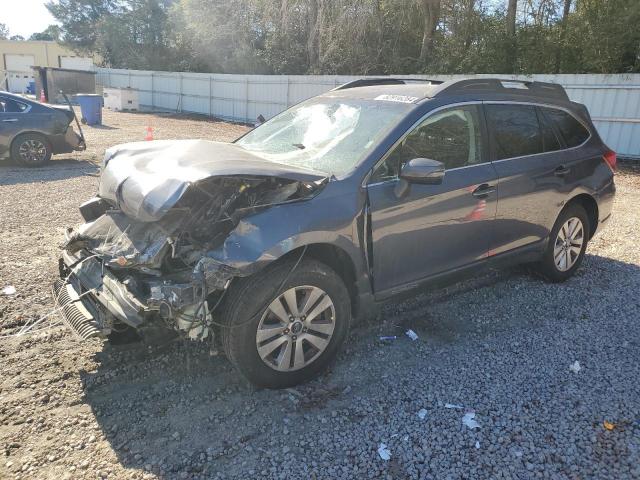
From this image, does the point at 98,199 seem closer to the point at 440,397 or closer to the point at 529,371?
the point at 440,397

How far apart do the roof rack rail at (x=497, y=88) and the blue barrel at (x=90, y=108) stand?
18.4 metres

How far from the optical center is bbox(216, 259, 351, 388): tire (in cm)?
301

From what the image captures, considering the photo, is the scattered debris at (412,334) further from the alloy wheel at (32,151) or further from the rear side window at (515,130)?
the alloy wheel at (32,151)

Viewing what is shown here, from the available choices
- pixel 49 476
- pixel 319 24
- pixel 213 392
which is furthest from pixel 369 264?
pixel 319 24

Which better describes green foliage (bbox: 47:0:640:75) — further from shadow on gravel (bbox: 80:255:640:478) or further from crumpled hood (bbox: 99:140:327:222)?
crumpled hood (bbox: 99:140:327:222)

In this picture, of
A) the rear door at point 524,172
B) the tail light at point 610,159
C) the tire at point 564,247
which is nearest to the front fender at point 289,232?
the rear door at point 524,172

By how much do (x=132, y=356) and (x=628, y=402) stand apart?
3318 mm

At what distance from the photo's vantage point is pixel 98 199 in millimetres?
4109

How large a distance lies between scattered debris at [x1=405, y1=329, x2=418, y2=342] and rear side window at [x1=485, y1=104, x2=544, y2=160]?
1606mm

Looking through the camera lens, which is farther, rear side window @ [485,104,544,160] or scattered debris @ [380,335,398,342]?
rear side window @ [485,104,544,160]

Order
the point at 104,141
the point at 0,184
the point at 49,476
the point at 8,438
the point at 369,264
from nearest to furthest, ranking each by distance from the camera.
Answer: the point at 49,476, the point at 8,438, the point at 369,264, the point at 0,184, the point at 104,141

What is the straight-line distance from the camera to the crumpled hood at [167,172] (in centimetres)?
299

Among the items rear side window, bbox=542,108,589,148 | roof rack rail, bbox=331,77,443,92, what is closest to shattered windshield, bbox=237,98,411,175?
roof rack rail, bbox=331,77,443,92

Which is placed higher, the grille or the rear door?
the rear door
